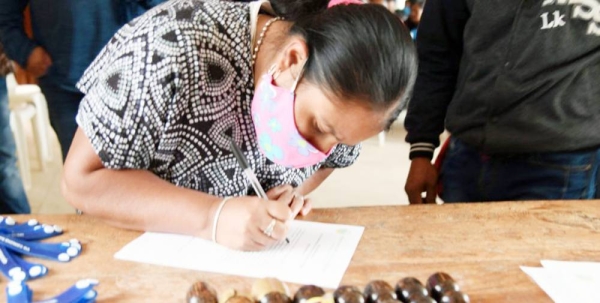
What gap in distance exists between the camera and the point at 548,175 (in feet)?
3.99

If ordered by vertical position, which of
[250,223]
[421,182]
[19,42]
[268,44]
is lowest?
[421,182]

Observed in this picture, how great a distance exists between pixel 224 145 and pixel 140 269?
27cm

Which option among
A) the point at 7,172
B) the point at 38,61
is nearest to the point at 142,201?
the point at 38,61

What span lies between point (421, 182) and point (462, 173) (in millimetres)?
101

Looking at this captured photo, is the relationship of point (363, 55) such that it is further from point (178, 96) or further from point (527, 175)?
point (527, 175)

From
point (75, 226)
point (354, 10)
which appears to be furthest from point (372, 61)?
point (75, 226)

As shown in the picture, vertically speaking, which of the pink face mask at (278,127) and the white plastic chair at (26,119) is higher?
the pink face mask at (278,127)

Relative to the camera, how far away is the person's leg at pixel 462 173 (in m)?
1.29

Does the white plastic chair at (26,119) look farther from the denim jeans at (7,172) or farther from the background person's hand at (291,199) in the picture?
the background person's hand at (291,199)

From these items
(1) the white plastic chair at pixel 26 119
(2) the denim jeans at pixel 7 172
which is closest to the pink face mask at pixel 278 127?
(2) the denim jeans at pixel 7 172

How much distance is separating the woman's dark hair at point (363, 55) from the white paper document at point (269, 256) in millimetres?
246

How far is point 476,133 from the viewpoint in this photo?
1.26 meters

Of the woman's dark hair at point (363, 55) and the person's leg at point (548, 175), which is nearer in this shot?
the woman's dark hair at point (363, 55)

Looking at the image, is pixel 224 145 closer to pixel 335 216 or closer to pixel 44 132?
pixel 335 216
